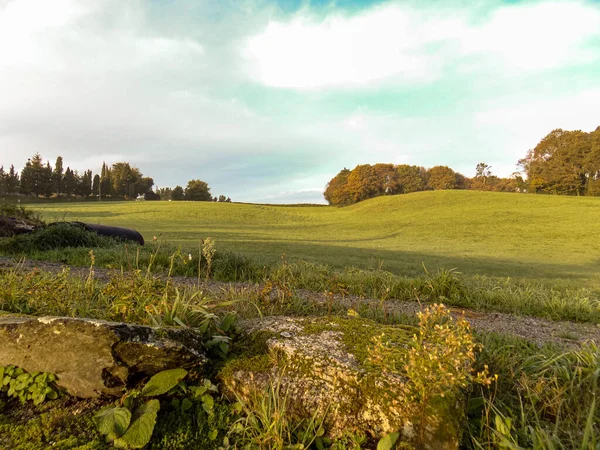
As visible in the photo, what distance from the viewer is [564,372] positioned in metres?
2.35

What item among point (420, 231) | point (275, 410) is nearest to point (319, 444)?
point (275, 410)

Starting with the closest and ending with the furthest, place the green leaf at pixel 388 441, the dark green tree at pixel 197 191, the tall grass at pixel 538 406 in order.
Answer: the green leaf at pixel 388 441, the tall grass at pixel 538 406, the dark green tree at pixel 197 191

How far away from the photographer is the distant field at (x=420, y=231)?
11.9m

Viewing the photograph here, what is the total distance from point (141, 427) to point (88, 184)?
7056cm

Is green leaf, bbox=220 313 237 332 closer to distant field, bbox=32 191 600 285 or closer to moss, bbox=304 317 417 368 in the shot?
moss, bbox=304 317 417 368

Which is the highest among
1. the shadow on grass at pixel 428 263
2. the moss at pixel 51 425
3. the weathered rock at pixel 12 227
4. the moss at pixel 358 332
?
the weathered rock at pixel 12 227

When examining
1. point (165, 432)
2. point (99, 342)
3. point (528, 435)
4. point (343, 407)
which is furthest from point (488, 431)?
point (99, 342)

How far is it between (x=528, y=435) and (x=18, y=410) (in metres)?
2.53

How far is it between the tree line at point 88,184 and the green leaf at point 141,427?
201 ft

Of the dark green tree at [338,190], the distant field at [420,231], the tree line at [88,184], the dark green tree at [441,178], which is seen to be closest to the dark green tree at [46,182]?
the tree line at [88,184]

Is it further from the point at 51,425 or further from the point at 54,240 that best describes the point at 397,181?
the point at 51,425

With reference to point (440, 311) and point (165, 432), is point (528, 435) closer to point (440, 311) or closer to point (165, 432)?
point (440, 311)

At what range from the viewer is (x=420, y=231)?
23.1 meters

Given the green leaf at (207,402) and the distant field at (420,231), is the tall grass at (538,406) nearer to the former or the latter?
the green leaf at (207,402)
